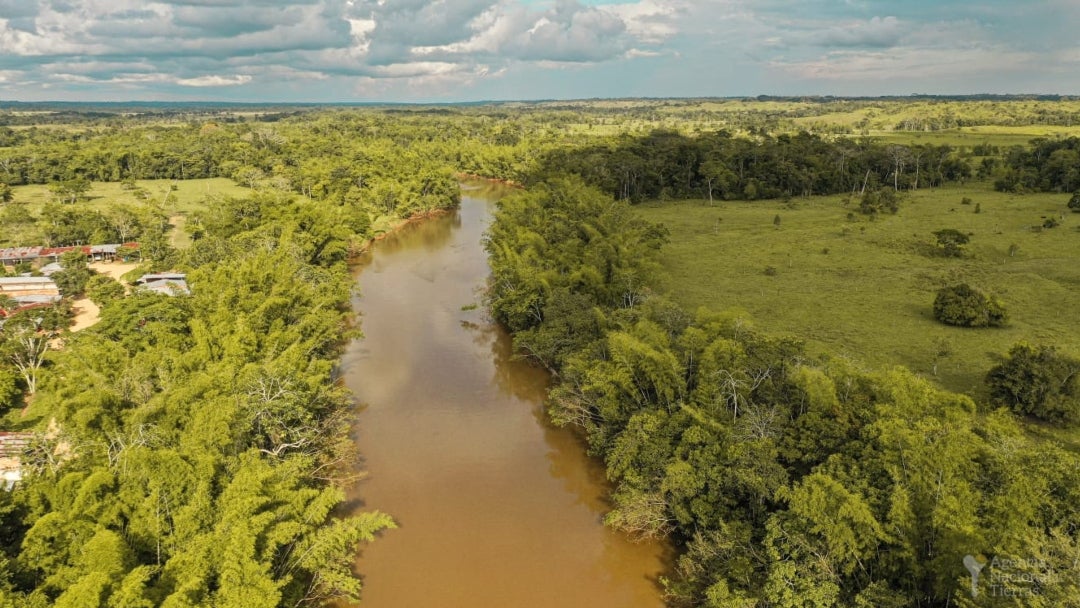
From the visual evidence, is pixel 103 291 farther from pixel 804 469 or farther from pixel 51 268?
pixel 804 469

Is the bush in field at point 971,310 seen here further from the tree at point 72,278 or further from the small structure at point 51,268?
the small structure at point 51,268

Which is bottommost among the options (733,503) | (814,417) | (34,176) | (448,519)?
(448,519)

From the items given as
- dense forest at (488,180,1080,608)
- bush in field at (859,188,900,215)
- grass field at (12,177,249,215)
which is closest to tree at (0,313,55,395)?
A: dense forest at (488,180,1080,608)

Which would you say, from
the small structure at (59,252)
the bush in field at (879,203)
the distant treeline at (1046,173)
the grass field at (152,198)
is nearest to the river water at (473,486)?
the small structure at (59,252)

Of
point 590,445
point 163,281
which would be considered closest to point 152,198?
point 163,281

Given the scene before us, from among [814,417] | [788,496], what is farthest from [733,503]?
[814,417]

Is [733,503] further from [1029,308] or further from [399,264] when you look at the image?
[399,264]
